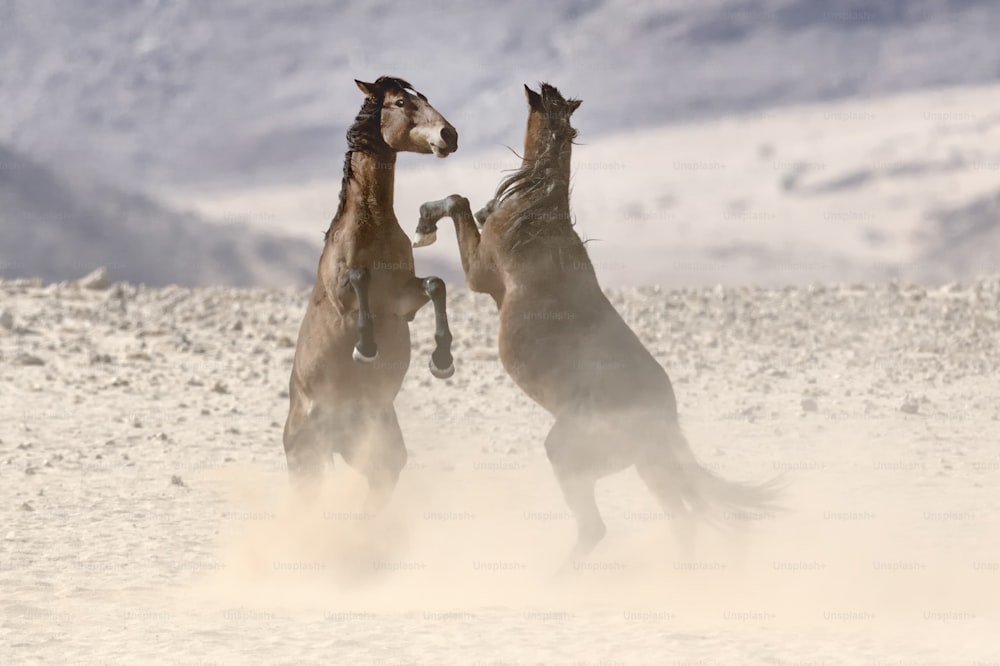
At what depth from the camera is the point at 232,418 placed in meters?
14.6

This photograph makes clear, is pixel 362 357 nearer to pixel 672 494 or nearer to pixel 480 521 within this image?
pixel 672 494

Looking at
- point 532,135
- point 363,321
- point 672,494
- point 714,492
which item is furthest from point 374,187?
point 714,492

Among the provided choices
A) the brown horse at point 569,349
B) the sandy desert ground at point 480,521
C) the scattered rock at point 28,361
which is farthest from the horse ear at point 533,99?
the scattered rock at point 28,361

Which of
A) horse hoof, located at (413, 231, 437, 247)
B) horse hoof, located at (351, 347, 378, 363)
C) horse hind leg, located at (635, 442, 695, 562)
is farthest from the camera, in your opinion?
horse hoof, located at (413, 231, 437, 247)

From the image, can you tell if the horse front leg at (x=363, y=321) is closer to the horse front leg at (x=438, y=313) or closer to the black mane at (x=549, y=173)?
the horse front leg at (x=438, y=313)

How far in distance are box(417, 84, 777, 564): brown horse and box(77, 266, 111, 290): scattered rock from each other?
18425mm

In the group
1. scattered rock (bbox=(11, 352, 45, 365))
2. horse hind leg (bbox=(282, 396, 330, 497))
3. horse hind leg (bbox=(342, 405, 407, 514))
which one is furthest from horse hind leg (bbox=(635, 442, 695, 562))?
scattered rock (bbox=(11, 352, 45, 365))

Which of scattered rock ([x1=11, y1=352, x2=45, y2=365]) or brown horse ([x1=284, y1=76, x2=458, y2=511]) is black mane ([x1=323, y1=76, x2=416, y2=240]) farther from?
scattered rock ([x1=11, y1=352, x2=45, y2=365])

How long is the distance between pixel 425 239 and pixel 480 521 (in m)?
3.04

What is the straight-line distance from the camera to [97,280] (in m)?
25.3

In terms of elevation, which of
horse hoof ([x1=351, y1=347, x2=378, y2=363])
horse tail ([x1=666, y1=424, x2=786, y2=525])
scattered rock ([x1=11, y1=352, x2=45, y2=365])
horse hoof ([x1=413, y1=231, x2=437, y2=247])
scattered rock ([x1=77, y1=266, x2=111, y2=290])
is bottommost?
horse tail ([x1=666, y1=424, x2=786, y2=525])

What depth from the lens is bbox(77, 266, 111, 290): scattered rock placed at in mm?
25016

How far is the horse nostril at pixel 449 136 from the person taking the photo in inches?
297

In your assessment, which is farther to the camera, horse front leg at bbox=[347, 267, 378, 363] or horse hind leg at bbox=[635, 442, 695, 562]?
horse hind leg at bbox=[635, 442, 695, 562]
